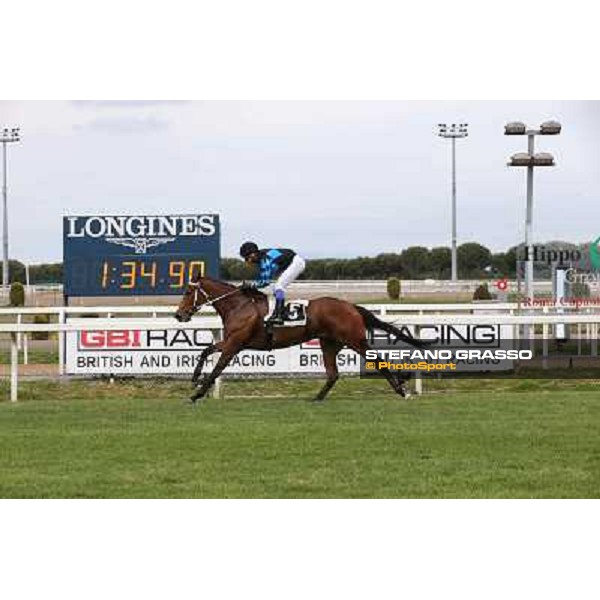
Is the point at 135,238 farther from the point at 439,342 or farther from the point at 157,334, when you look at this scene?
the point at 439,342

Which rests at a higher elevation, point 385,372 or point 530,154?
point 530,154

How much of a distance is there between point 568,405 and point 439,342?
2.45 meters

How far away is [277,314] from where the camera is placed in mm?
12367

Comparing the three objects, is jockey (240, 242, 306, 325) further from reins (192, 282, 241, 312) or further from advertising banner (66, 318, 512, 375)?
advertising banner (66, 318, 512, 375)

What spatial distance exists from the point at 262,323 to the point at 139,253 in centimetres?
388

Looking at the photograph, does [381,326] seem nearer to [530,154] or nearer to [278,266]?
[278,266]

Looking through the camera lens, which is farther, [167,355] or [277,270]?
[167,355]

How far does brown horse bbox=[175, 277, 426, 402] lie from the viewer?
1234cm

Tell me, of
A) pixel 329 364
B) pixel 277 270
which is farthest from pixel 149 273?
pixel 329 364

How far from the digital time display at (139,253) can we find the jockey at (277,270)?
3492 millimetres

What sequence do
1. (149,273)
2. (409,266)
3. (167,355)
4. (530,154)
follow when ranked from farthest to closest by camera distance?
(409,266) < (530,154) < (149,273) < (167,355)

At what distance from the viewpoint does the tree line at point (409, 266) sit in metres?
22.7

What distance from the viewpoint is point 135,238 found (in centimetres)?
1584

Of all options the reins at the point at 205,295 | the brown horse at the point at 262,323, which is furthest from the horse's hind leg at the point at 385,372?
the reins at the point at 205,295
